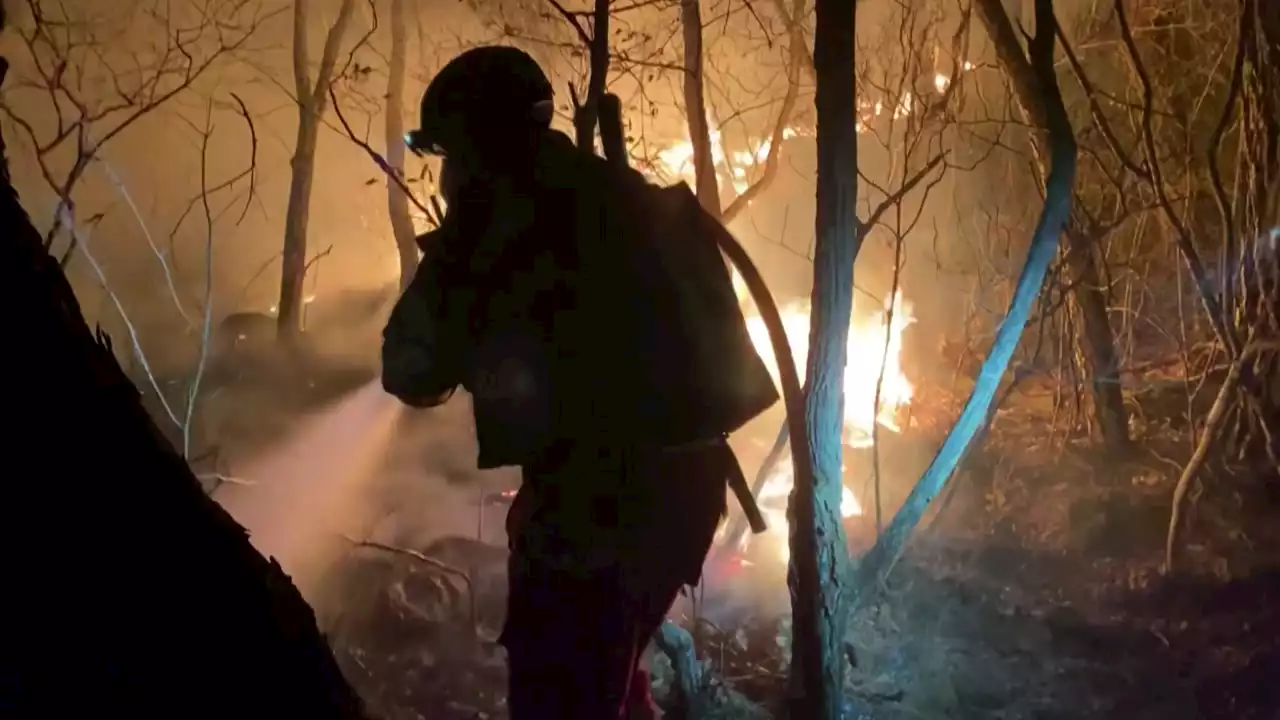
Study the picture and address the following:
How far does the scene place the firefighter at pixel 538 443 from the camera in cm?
212

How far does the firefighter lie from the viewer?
6.97 ft

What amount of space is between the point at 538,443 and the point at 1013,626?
3474mm

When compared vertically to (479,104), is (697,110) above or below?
above

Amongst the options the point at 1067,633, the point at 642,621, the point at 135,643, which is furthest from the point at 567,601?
the point at 1067,633

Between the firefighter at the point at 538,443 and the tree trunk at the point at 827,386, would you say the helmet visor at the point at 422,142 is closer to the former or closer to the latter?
the firefighter at the point at 538,443

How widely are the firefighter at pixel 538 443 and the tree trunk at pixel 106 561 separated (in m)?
0.79

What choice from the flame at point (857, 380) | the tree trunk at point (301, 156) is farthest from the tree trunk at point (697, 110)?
the tree trunk at point (301, 156)

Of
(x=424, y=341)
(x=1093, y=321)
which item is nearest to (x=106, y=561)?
(x=424, y=341)

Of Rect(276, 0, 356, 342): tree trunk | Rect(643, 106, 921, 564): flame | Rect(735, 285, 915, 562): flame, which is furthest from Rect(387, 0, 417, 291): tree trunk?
Rect(735, 285, 915, 562): flame

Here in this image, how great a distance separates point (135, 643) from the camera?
1288mm

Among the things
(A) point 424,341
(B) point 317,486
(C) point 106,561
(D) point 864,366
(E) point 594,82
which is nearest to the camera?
(C) point 106,561

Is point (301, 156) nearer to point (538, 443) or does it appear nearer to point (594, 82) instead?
point (594, 82)

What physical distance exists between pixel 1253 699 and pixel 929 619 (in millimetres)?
1392

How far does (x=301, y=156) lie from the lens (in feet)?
29.9
